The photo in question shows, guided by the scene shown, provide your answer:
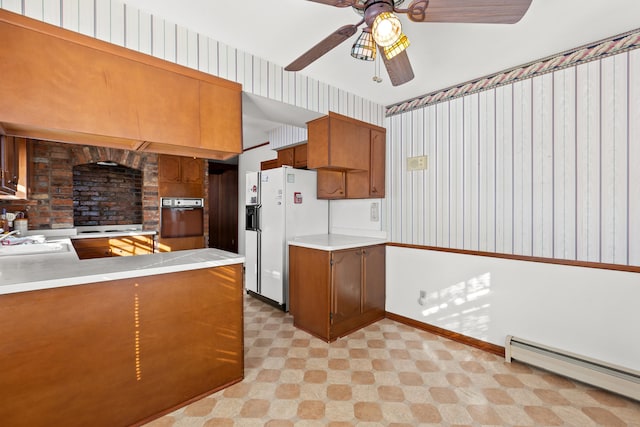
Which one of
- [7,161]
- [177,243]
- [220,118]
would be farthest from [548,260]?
[177,243]

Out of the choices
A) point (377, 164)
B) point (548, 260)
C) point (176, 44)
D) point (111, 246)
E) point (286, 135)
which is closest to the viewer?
point (176, 44)

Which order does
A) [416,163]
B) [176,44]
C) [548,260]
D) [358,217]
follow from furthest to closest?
[358,217]
[416,163]
[548,260]
[176,44]

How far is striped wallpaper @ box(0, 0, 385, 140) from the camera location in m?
1.56

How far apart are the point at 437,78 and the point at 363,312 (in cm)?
245

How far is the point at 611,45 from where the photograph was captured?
80.3 inches

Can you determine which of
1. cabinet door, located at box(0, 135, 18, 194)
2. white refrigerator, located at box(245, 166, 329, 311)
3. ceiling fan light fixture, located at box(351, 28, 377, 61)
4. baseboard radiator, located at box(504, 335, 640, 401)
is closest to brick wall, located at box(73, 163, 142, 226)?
cabinet door, located at box(0, 135, 18, 194)

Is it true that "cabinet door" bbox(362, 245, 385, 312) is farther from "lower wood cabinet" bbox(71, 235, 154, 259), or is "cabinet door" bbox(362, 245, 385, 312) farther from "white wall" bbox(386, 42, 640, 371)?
"lower wood cabinet" bbox(71, 235, 154, 259)

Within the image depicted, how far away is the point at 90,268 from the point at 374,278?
8.35ft

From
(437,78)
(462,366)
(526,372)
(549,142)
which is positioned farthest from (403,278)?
(437,78)

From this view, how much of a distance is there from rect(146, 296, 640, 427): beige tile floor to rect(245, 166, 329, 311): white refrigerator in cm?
104

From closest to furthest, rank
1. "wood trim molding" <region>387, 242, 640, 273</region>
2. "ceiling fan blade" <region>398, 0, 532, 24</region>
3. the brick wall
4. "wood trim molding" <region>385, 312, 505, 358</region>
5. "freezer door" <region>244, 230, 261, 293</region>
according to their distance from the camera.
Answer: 1. "ceiling fan blade" <region>398, 0, 532, 24</region>
2. "wood trim molding" <region>387, 242, 640, 273</region>
3. "wood trim molding" <region>385, 312, 505, 358</region>
4. "freezer door" <region>244, 230, 261, 293</region>
5. the brick wall

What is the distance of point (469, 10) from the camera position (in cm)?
126

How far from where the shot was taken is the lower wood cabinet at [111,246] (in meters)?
3.73

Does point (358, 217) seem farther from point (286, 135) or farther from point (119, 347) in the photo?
point (119, 347)
